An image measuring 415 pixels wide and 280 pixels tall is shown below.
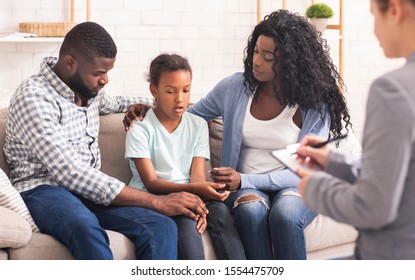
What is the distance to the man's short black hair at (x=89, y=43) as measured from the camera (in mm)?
2727

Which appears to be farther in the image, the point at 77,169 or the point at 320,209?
the point at 77,169

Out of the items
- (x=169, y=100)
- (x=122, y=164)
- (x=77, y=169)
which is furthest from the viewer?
(x=122, y=164)

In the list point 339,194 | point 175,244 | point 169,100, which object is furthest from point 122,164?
point 339,194

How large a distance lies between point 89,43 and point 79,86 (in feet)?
0.52

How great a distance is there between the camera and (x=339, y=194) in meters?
1.47

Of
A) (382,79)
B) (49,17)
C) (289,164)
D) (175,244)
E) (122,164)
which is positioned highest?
(49,17)

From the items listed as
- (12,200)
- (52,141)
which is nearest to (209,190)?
(52,141)

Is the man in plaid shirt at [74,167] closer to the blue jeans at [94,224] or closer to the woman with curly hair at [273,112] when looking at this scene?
the blue jeans at [94,224]

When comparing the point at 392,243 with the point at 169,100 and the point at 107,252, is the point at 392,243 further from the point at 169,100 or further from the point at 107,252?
the point at 169,100

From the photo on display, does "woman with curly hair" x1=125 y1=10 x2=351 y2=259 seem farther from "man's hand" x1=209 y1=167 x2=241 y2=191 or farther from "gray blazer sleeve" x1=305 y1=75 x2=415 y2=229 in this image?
"gray blazer sleeve" x1=305 y1=75 x2=415 y2=229

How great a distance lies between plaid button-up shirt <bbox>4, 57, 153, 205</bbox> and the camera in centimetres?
263

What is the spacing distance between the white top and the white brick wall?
222cm

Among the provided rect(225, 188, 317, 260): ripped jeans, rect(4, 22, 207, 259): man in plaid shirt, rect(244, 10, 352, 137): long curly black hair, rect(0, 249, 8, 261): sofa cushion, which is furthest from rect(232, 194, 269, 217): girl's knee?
rect(0, 249, 8, 261): sofa cushion

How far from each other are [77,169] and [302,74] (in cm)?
93
